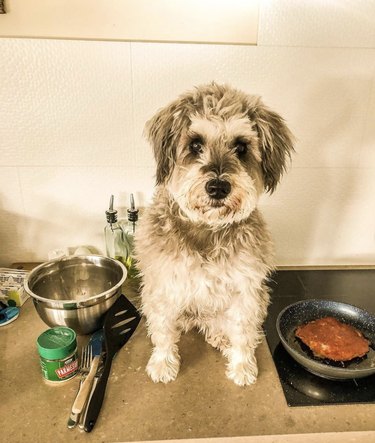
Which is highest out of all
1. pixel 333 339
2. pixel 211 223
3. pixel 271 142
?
pixel 271 142

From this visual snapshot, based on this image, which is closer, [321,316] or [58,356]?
[58,356]

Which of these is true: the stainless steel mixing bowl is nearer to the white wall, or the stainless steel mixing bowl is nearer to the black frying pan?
the white wall

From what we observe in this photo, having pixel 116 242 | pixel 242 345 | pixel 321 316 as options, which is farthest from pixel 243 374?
pixel 116 242

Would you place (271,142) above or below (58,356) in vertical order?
above

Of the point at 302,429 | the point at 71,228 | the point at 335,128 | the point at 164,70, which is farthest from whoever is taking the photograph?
the point at 71,228

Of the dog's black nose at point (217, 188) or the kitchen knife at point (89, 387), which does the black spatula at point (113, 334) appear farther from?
the dog's black nose at point (217, 188)

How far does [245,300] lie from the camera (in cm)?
115

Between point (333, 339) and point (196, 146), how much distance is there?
76 centimetres

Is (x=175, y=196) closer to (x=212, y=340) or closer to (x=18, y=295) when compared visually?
(x=212, y=340)

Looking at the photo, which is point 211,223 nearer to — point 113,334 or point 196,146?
point 196,146

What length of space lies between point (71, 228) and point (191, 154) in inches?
32.9

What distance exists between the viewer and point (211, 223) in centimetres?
106

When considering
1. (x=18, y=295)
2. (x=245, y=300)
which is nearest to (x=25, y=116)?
(x=18, y=295)

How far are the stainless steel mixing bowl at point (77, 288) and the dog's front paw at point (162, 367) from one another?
0.23 meters
